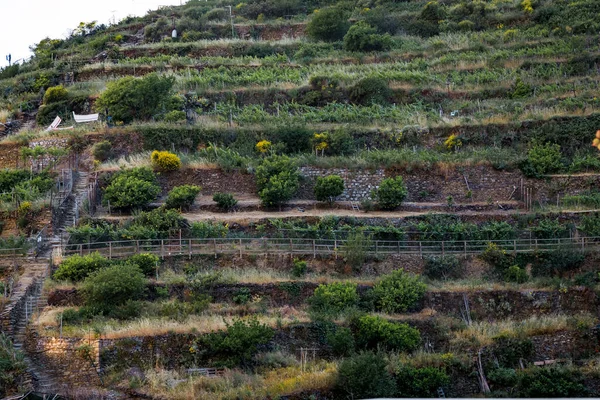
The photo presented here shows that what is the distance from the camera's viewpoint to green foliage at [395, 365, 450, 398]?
2967 centimetres

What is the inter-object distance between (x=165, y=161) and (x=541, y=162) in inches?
656

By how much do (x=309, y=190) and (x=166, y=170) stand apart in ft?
21.3

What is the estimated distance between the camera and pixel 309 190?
4291 cm

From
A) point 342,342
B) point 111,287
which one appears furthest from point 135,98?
point 342,342

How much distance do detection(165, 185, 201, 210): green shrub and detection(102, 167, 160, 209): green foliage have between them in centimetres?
78

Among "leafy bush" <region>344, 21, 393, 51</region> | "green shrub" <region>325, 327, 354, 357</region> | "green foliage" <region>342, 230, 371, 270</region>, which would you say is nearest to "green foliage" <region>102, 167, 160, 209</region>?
"green foliage" <region>342, 230, 371, 270</region>

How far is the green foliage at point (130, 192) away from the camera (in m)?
40.4

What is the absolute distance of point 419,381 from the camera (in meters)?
A: 29.7

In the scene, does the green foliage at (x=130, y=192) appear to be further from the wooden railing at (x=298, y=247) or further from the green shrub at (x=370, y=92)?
the green shrub at (x=370, y=92)

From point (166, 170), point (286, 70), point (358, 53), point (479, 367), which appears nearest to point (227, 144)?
point (166, 170)

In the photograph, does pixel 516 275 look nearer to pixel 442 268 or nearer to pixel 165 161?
pixel 442 268

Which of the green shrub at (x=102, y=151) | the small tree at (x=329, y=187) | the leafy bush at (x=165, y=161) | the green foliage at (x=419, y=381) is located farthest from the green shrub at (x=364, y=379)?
the green shrub at (x=102, y=151)

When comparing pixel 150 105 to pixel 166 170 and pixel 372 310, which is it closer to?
pixel 166 170

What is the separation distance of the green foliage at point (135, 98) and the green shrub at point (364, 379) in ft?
75.3
